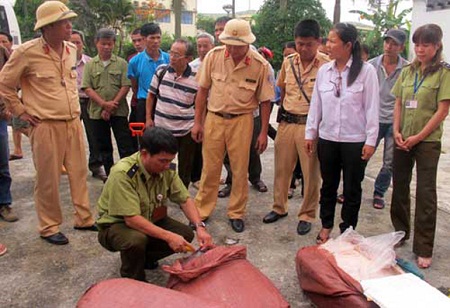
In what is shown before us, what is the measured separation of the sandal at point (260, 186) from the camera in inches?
186

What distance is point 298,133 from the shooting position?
356 centimetres

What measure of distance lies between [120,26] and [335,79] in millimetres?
17076

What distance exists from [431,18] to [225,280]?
1504 centimetres

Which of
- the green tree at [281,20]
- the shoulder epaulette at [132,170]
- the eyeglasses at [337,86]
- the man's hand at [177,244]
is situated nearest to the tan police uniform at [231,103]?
the eyeglasses at [337,86]

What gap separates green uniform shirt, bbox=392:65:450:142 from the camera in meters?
2.85

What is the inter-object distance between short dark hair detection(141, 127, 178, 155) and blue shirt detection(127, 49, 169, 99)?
85.7 inches

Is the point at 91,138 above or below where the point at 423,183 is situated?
below

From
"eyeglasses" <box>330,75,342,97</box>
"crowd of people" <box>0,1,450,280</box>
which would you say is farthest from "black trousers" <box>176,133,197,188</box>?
"eyeglasses" <box>330,75,342,97</box>

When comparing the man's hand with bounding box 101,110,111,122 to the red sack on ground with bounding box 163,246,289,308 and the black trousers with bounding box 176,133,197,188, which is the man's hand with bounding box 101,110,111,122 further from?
the red sack on ground with bounding box 163,246,289,308

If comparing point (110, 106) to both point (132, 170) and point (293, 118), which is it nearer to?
point (293, 118)

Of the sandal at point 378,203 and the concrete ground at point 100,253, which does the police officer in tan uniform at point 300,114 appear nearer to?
the concrete ground at point 100,253

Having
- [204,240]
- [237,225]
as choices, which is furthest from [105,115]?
[204,240]

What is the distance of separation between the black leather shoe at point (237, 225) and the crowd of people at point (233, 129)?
10 millimetres

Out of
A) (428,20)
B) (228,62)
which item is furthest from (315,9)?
(228,62)
